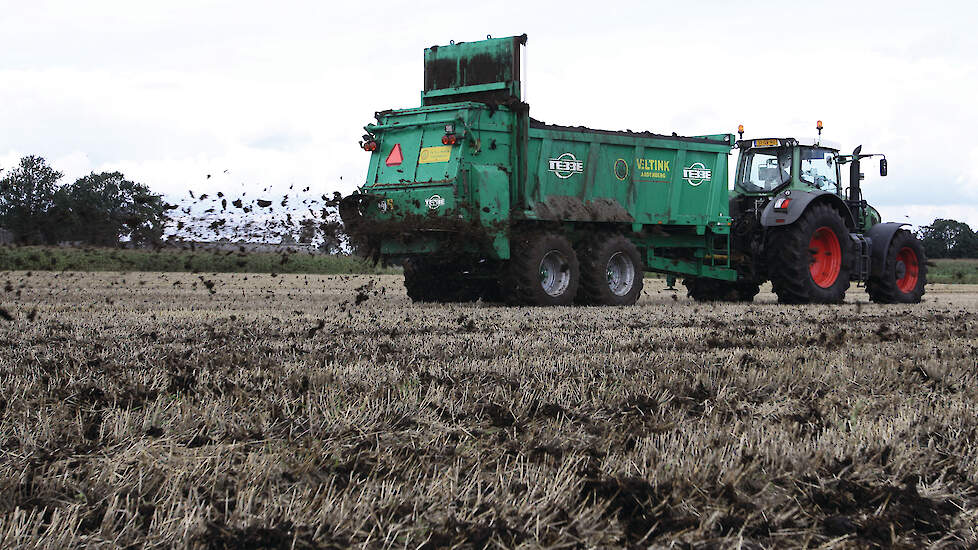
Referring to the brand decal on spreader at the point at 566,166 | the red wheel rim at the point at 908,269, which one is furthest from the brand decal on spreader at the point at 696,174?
the red wheel rim at the point at 908,269

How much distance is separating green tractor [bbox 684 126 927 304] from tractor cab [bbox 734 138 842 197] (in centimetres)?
1

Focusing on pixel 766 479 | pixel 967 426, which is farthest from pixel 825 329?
pixel 766 479

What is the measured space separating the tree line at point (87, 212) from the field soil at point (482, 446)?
5.94 meters

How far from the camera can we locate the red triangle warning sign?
13032mm

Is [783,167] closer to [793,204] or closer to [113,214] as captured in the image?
[793,204]

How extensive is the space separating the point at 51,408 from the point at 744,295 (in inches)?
549

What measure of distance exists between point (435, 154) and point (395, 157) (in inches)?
27.5

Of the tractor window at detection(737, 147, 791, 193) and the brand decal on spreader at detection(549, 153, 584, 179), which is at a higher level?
the tractor window at detection(737, 147, 791, 193)

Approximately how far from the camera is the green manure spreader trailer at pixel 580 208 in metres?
12.5

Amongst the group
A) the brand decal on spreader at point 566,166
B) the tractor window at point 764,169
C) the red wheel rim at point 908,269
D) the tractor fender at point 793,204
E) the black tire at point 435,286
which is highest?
the tractor window at point 764,169

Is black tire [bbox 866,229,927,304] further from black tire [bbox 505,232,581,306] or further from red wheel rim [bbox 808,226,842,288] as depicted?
black tire [bbox 505,232,581,306]

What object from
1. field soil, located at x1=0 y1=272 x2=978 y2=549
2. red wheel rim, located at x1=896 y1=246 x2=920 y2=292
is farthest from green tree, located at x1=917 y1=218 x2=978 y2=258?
field soil, located at x1=0 y1=272 x2=978 y2=549

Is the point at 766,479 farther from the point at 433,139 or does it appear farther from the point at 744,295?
the point at 744,295

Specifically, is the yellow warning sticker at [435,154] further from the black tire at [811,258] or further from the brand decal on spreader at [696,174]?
the black tire at [811,258]
